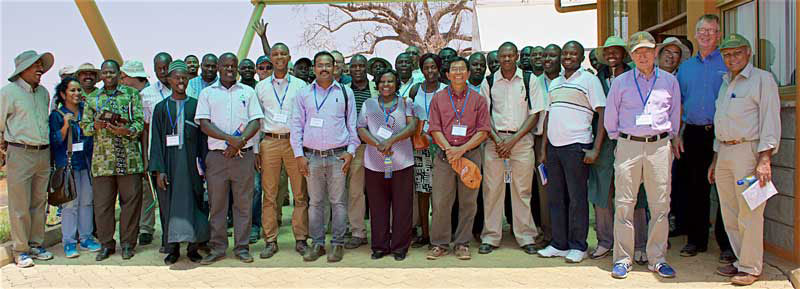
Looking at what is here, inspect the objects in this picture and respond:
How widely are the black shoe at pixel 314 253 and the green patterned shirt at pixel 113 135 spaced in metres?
1.84

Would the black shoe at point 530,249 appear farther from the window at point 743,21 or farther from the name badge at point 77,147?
the name badge at point 77,147

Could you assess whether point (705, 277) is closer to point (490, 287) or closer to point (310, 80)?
point (490, 287)

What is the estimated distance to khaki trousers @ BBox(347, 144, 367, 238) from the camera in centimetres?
595

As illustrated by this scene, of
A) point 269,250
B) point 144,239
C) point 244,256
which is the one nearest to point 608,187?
→ point 269,250

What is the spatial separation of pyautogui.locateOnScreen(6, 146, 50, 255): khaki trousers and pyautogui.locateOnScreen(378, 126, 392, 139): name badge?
3.20 metres

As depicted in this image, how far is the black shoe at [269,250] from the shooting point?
19.2 ft

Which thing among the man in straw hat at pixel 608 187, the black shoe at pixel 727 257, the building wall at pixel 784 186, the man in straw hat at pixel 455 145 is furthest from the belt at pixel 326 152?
the building wall at pixel 784 186

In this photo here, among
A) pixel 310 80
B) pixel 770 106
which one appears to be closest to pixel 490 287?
pixel 770 106

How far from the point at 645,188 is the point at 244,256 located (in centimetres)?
362

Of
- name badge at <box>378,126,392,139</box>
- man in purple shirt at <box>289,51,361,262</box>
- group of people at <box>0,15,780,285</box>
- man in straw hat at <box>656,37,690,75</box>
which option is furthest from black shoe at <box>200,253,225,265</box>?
man in straw hat at <box>656,37,690,75</box>

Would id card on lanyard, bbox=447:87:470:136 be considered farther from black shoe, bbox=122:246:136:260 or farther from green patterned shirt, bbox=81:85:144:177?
black shoe, bbox=122:246:136:260

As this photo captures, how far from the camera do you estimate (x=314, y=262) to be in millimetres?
5688

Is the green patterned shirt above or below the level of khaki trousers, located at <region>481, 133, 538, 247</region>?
above

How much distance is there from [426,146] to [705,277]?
8.54ft
